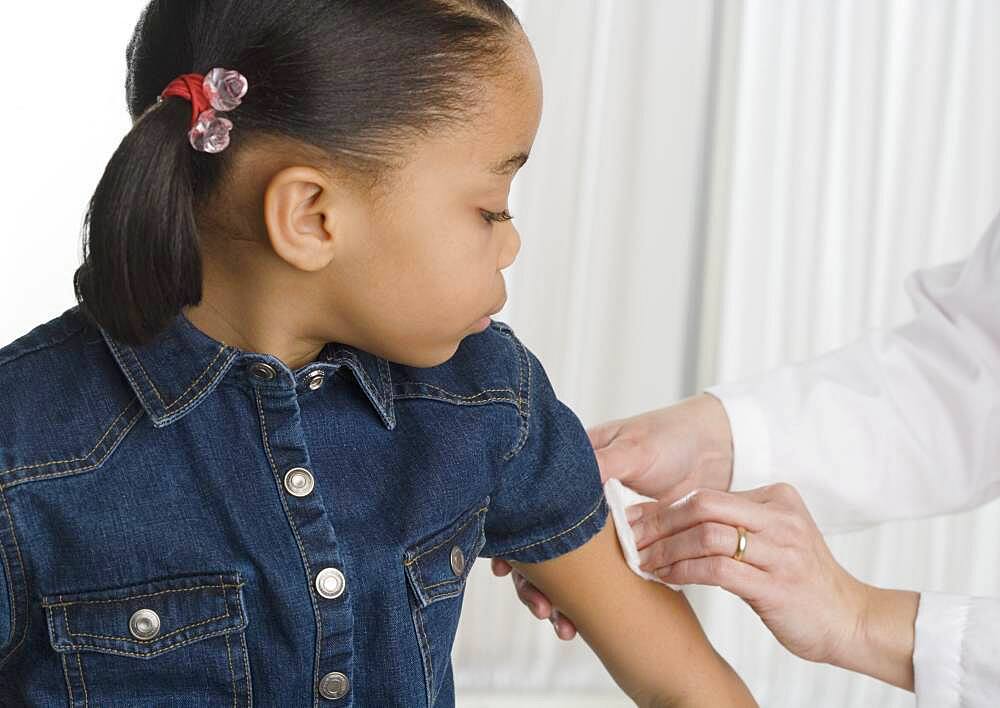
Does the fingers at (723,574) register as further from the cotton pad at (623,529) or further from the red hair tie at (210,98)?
the red hair tie at (210,98)

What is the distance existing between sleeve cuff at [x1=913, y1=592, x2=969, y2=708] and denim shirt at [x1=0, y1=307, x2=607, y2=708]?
20.3 inches

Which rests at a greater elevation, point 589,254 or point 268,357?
point 268,357

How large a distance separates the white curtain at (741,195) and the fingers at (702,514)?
3.73 ft

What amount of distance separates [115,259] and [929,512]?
1.09 m

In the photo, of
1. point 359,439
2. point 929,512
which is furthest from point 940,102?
point 359,439

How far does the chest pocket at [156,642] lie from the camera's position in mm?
1000

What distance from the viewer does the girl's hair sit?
0.92 m

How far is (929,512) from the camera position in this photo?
1588mm

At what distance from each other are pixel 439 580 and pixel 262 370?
0.24 m

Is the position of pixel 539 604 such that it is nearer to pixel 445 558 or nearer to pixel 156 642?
pixel 445 558

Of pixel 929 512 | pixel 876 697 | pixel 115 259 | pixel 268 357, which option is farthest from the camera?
pixel 876 697

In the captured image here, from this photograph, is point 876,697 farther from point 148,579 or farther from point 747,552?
point 148,579

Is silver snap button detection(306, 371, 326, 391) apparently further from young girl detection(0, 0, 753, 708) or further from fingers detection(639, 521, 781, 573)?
fingers detection(639, 521, 781, 573)

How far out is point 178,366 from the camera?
1.03 metres
